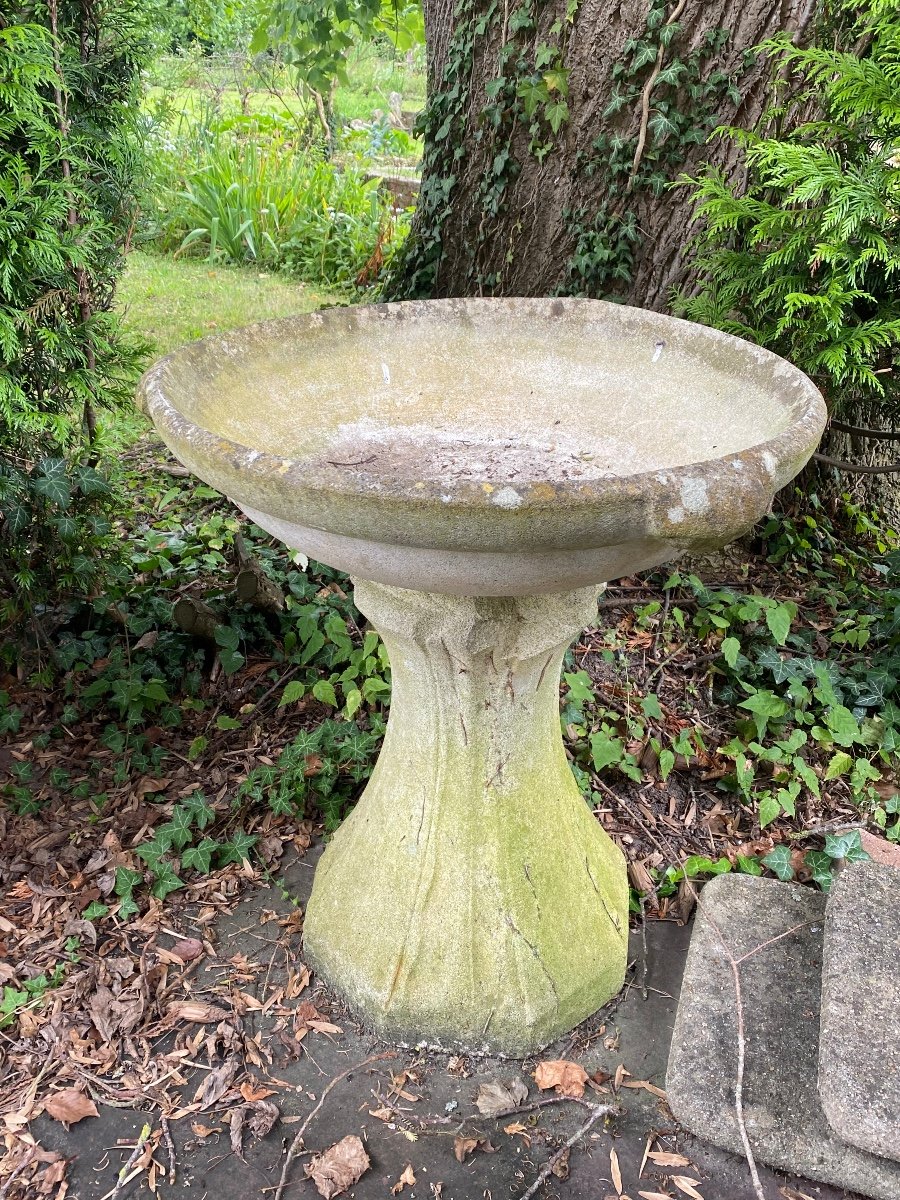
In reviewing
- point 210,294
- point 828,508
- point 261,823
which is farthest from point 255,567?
point 210,294

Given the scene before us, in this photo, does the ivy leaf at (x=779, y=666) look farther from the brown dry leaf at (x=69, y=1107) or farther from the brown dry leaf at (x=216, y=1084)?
the brown dry leaf at (x=69, y=1107)

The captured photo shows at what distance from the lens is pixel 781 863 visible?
7.80ft

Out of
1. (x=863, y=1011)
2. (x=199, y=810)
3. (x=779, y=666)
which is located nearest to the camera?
(x=863, y=1011)

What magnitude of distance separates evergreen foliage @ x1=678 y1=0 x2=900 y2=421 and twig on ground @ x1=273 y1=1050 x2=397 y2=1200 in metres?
2.10

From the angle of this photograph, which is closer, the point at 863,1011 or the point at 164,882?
the point at 863,1011

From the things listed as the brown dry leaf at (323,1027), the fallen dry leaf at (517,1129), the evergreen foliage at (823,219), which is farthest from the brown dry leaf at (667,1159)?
the evergreen foliage at (823,219)

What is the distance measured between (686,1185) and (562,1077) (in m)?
0.30

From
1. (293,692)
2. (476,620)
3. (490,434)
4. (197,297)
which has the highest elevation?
(490,434)

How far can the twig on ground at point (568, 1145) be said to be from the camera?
172 centimetres

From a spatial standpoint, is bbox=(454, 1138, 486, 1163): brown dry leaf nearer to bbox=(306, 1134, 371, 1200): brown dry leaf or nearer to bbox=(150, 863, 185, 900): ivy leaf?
bbox=(306, 1134, 371, 1200): brown dry leaf

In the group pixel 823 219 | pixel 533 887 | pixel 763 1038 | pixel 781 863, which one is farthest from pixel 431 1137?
pixel 823 219

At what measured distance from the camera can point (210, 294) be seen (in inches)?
221

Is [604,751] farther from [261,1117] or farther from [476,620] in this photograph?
[261,1117]

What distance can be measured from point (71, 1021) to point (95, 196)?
80.4 inches
